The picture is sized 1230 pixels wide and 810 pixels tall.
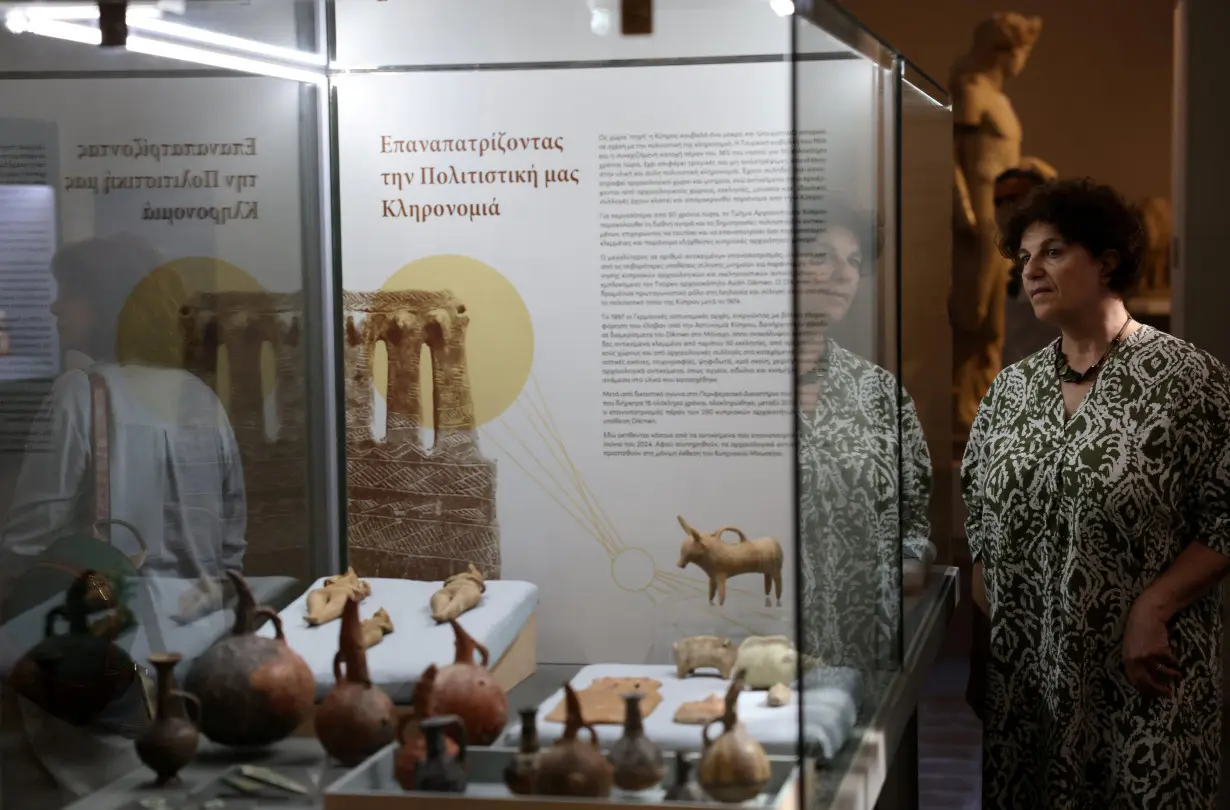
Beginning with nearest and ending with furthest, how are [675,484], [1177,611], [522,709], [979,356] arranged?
[522,709] < [675,484] < [1177,611] < [979,356]

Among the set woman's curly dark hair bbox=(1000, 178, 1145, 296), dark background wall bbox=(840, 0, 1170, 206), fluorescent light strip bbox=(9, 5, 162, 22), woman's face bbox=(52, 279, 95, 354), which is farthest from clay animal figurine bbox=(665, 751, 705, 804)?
dark background wall bbox=(840, 0, 1170, 206)

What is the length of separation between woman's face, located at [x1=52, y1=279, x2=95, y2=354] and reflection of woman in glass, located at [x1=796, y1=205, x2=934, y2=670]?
3.58 ft

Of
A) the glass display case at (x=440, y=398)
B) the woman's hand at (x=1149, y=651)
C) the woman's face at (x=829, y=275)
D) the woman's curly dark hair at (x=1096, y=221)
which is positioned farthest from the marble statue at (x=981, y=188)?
the woman's face at (x=829, y=275)

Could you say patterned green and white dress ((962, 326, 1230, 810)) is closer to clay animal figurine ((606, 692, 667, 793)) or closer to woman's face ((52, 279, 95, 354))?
clay animal figurine ((606, 692, 667, 793))

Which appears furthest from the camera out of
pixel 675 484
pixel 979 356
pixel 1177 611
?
pixel 979 356

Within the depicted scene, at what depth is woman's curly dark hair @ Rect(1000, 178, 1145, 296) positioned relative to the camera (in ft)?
8.80

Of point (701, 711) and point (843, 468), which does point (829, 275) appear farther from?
point (701, 711)

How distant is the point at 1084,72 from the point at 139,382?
4.33 meters

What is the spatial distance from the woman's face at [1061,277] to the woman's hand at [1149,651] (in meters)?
0.53

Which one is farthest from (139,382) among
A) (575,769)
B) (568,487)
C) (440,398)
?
(575,769)

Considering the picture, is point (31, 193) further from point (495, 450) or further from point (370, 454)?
point (495, 450)

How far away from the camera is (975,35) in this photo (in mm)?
5430

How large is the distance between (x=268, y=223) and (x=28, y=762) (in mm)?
902

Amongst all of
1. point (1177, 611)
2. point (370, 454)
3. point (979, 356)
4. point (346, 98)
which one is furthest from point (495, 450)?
point (979, 356)
